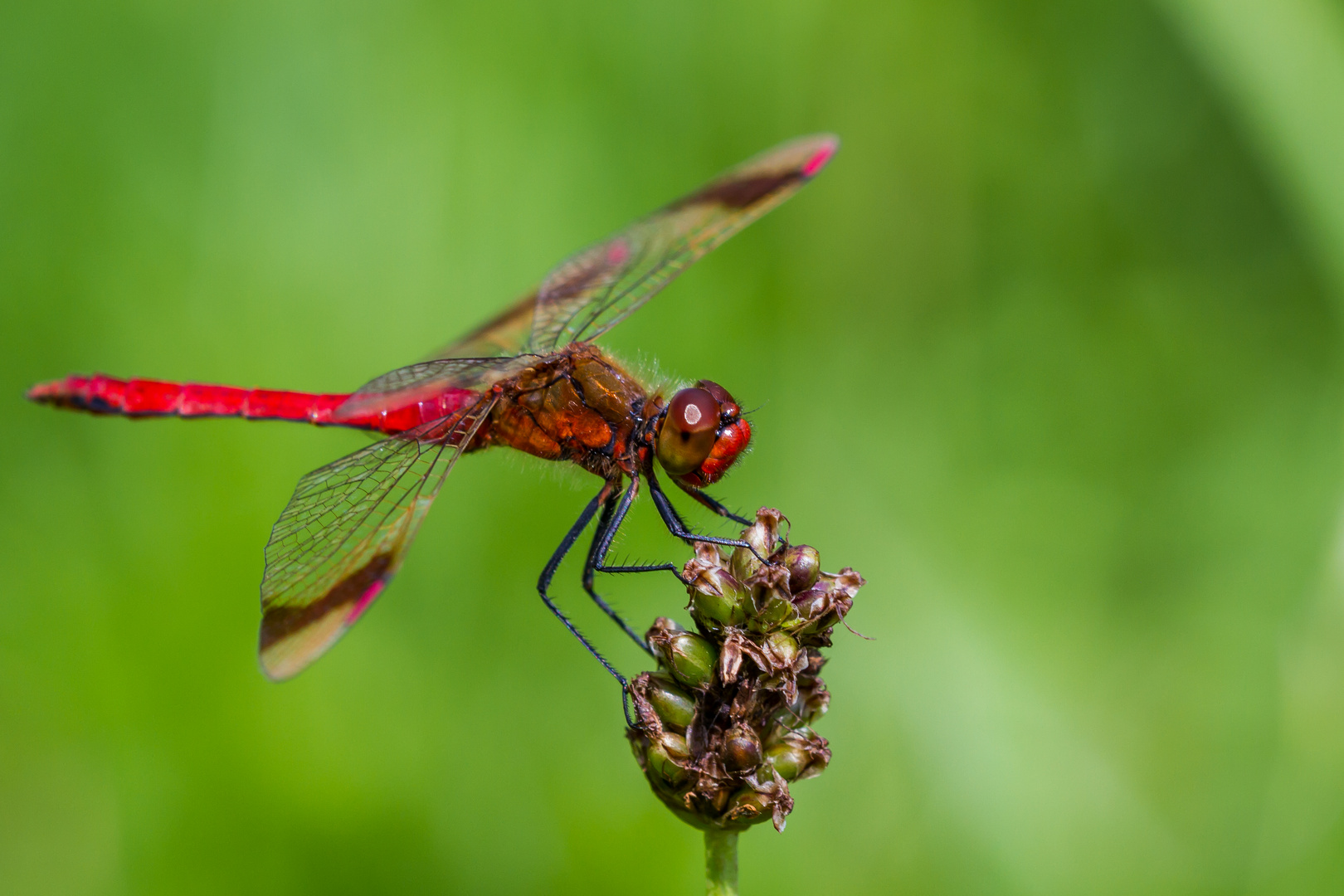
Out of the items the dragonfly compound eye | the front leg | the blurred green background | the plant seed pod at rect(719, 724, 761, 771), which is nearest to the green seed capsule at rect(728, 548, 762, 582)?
the plant seed pod at rect(719, 724, 761, 771)

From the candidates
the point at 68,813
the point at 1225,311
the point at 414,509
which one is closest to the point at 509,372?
the point at 414,509

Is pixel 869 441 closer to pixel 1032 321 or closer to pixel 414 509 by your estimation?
pixel 1032 321

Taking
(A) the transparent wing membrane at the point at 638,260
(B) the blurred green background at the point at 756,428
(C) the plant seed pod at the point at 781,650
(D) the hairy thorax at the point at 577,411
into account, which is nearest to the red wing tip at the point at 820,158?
(A) the transparent wing membrane at the point at 638,260

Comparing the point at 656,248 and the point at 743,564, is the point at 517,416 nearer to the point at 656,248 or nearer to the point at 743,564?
the point at 656,248

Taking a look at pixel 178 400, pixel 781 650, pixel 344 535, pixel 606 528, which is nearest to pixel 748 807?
pixel 781 650

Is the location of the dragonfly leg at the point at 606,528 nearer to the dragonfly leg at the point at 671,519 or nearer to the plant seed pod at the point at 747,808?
the dragonfly leg at the point at 671,519

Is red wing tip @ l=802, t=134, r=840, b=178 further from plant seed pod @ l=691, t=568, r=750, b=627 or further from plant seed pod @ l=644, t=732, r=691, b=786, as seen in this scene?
plant seed pod @ l=644, t=732, r=691, b=786

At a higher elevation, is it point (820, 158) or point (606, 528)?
point (820, 158)
